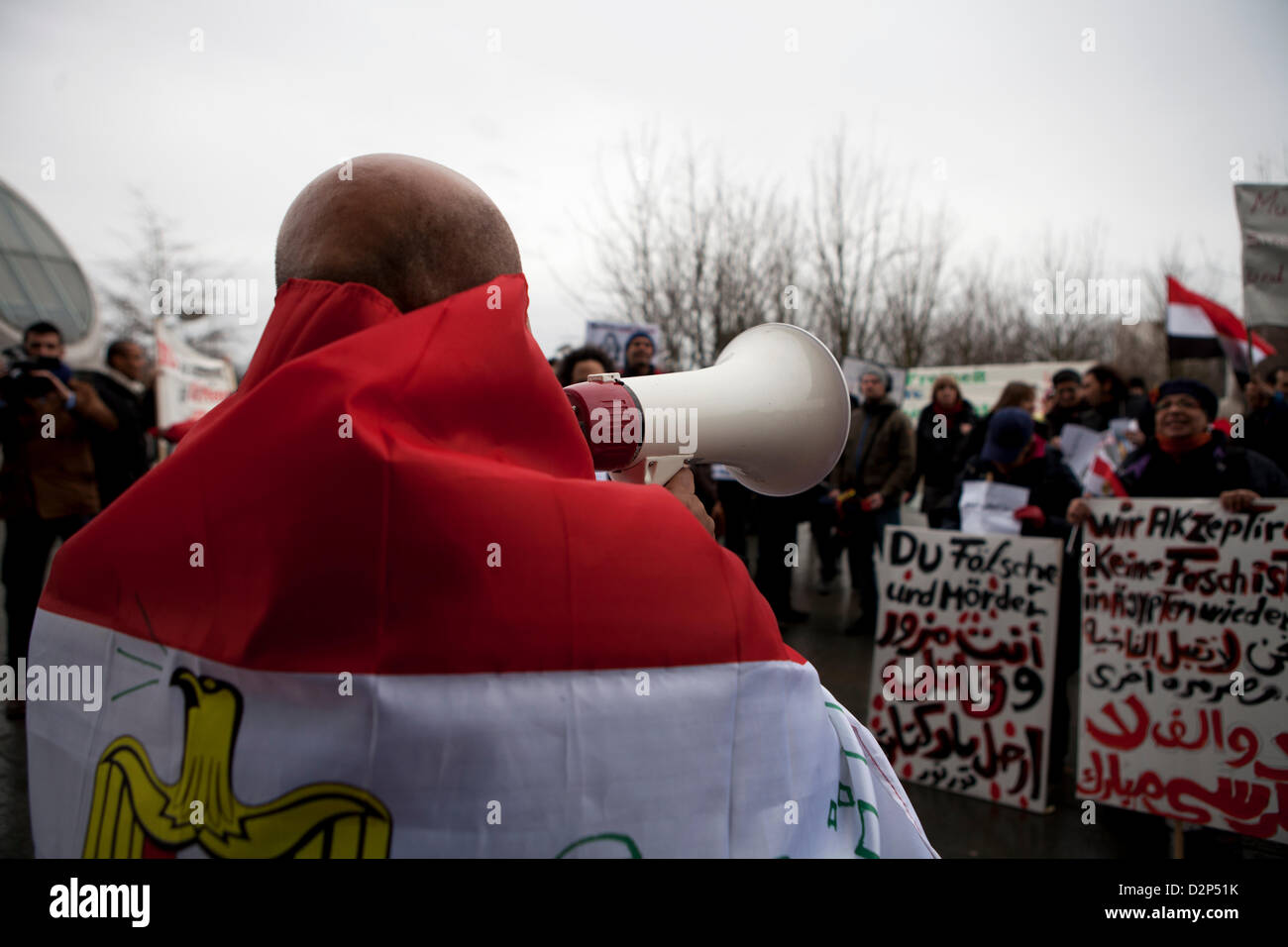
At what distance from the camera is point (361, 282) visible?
36.2 inches

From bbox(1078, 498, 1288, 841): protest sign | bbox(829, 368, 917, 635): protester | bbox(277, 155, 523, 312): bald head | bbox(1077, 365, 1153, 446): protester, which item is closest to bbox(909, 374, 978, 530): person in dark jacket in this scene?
bbox(829, 368, 917, 635): protester

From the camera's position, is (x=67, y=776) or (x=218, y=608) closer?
(x=218, y=608)

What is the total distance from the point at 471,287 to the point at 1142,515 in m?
3.36

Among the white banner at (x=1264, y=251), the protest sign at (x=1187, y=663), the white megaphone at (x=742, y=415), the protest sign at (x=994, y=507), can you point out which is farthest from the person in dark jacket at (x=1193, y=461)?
the white megaphone at (x=742, y=415)

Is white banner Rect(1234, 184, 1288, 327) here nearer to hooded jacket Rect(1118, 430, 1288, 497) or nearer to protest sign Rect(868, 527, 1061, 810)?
hooded jacket Rect(1118, 430, 1288, 497)

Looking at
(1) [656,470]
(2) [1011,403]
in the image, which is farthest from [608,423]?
(2) [1011,403]

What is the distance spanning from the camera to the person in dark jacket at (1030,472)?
4105 mm

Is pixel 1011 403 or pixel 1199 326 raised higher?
pixel 1199 326

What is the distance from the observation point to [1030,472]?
4320mm

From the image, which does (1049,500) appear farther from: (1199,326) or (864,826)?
(864,826)

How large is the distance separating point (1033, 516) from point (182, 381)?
7.49m
